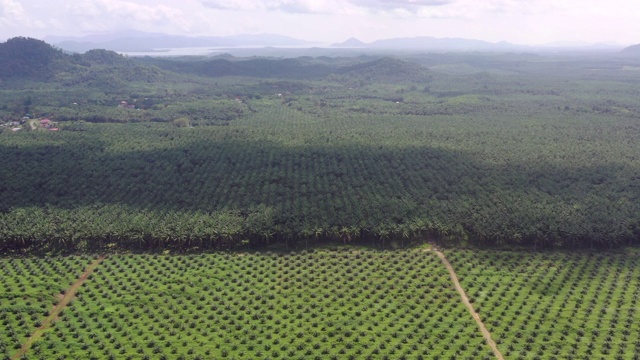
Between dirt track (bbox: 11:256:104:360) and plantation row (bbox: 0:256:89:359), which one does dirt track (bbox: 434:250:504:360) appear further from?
plantation row (bbox: 0:256:89:359)

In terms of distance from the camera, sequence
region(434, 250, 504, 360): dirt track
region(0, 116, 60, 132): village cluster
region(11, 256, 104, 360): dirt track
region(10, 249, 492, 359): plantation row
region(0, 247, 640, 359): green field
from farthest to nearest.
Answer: region(0, 116, 60, 132): village cluster, region(434, 250, 504, 360): dirt track, region(0, 247, 640, 359): green field, region(10, 249, 492, 359): plantation row, region(11, 256, 104, 360): dirt track

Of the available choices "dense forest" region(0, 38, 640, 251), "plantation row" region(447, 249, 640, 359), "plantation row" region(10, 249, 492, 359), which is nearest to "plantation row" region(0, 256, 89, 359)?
"plantation row" region(10, 249, 492, 359)

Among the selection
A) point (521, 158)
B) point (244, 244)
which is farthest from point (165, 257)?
point (521, 158)

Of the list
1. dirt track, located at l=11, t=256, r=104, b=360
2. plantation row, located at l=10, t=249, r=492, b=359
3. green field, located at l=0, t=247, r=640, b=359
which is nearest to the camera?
dirt track, located at l=11, t=256, r=104, b=360

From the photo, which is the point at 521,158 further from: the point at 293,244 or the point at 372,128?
the point at 293,244

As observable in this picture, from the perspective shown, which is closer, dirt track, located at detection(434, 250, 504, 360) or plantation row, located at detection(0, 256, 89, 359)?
dirt track, located at detection(434, 250, 504, 360)

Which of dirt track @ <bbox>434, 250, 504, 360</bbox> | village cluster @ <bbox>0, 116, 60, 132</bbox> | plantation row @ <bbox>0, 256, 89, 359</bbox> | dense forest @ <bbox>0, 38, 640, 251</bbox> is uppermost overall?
village cluster @ <bbox>0, 116, 60, 132</bbox>

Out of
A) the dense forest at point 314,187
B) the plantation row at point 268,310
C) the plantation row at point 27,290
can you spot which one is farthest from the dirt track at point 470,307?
the plantation row at point 27,290

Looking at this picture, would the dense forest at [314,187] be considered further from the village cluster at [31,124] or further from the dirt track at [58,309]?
the dirt track at [58,309]

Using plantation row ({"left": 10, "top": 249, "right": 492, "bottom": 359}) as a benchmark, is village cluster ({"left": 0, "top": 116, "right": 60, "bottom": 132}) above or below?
above
